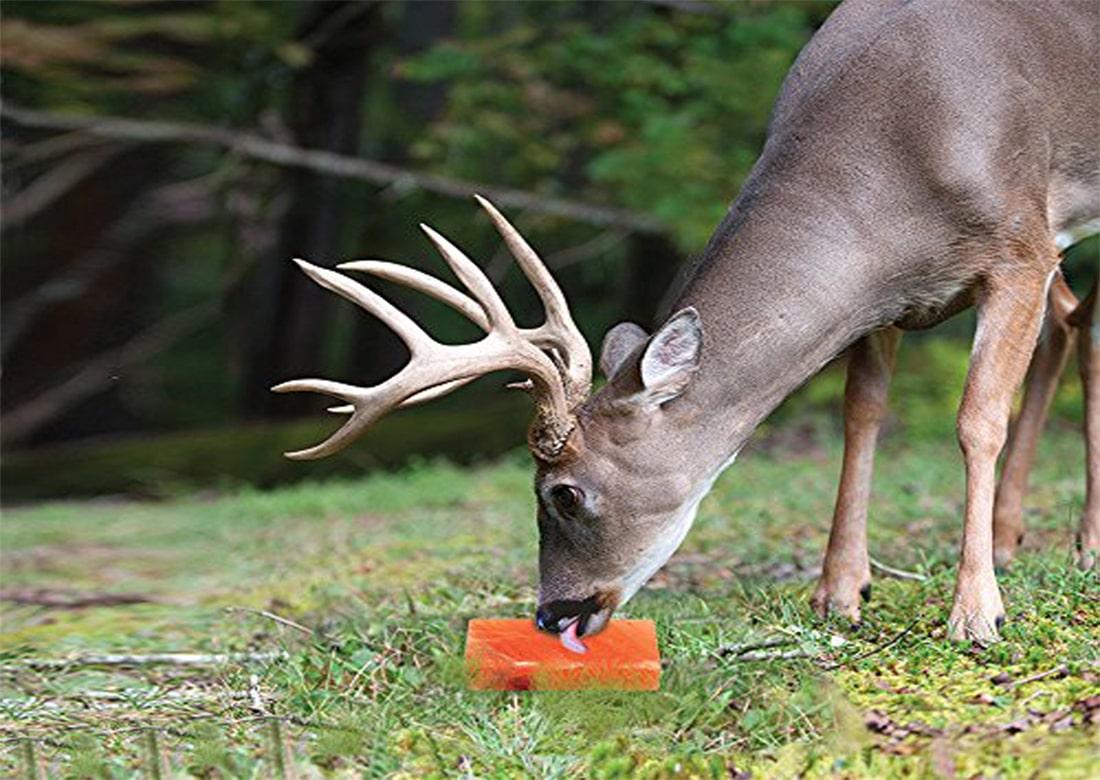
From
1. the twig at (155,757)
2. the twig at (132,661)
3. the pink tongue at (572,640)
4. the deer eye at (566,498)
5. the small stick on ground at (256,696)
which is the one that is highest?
the deer eye at (566,498)

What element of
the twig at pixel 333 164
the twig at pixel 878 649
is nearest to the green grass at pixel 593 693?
the twig at pixel 878 649

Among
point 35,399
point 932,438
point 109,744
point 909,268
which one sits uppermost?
point 909,268

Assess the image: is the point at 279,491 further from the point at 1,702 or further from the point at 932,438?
the point at 1,702

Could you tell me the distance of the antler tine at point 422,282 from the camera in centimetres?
410

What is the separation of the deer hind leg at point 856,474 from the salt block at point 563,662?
699mm

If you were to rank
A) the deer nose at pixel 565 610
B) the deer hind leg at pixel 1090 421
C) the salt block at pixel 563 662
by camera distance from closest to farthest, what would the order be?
the salt block at pixel 563 662 < the deer nose at pixel 565 610 < the deer hind leg at pixel 1090 421

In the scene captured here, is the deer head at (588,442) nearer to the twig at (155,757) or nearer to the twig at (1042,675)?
the twig at (155,757)

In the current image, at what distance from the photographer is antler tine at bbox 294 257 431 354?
4.02m

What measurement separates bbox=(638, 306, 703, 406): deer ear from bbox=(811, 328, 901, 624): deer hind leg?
82 centimetres

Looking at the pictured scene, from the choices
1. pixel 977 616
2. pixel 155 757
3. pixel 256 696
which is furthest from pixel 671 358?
pixel 155 757

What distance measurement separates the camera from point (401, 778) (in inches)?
137

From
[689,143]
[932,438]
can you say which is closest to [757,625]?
[932,438]

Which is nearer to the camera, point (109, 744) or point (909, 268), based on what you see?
point (109, 744)

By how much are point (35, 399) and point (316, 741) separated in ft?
46.8
